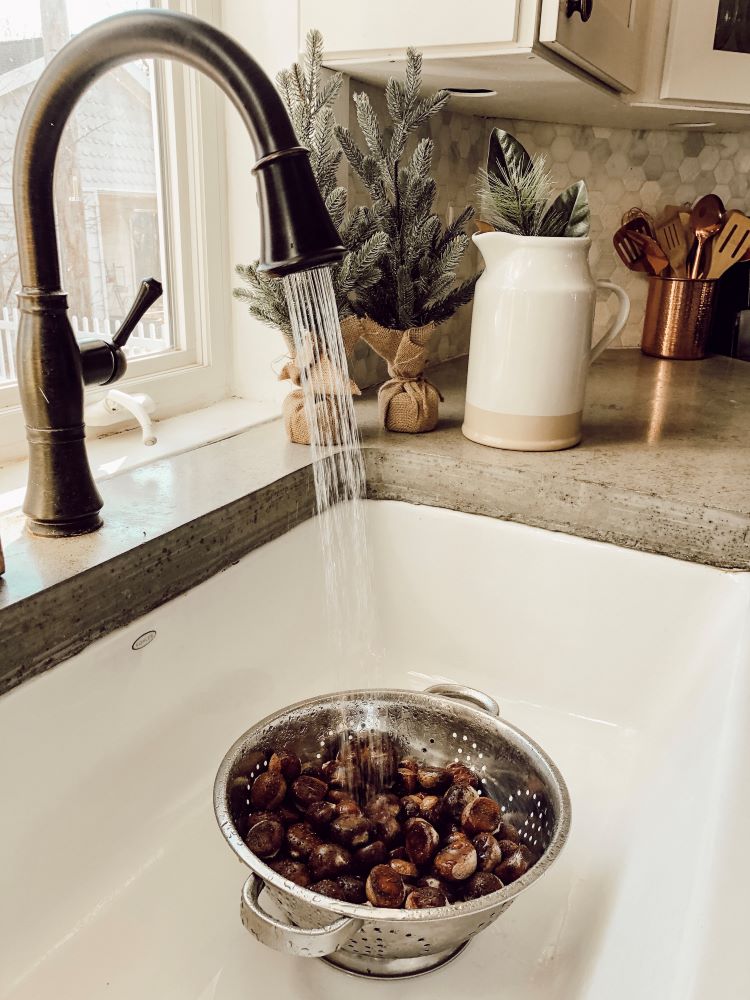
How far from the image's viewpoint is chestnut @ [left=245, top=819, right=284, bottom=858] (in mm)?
530

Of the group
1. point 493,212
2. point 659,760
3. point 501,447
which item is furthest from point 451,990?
point 493,212

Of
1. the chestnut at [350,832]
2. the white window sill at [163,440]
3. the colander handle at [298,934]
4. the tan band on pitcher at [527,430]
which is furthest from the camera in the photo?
the tan band on pitcher at [527,430]

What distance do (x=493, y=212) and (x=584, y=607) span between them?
Result: 41cm

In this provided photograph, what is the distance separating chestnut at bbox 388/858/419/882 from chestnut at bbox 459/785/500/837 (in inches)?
2.1

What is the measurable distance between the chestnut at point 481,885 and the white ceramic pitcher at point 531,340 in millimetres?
483

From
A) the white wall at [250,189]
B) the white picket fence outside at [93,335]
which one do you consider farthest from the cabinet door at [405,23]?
the white picket fence outside at [93,335]

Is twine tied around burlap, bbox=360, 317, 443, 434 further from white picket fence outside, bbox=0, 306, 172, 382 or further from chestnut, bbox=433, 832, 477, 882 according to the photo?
chestnut, bbox=433, 832, 477, 882

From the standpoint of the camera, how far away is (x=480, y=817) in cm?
57

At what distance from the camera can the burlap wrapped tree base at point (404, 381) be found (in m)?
0.90

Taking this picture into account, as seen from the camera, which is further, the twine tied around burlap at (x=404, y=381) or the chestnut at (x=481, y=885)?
the twine tied around burlap at (x=404, y=381)

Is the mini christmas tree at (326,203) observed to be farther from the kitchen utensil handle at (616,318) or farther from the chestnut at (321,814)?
the chestnut at (321,814)

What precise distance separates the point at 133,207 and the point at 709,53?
2.81ft

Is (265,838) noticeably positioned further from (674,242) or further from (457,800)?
(674,242)

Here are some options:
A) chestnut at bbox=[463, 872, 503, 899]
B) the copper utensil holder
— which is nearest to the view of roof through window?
chestnut at bbox=[463, 872, 503, 899]
